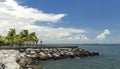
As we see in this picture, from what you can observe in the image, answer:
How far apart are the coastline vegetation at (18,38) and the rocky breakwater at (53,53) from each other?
22.7 m

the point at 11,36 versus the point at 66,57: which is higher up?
the point at 11,36

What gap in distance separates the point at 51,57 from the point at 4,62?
45750 mm

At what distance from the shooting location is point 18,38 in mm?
121438

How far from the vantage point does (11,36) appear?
12156cm

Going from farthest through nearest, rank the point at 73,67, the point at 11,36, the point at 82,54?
the point at 11,36 < the point at 82,54 < the point at 73,67

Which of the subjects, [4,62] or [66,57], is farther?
[66,57]

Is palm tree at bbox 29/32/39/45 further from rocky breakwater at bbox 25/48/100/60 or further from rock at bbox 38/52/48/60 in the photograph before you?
rock at bbox 38/52/48/60

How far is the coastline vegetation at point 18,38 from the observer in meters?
119

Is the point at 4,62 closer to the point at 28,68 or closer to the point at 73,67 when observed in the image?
the point at 28,68

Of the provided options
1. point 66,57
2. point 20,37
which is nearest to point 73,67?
point 66,57

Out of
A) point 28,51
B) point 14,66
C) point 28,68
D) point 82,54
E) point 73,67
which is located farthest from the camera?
point 82,54

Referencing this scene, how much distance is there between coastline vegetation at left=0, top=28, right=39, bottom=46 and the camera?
119 m

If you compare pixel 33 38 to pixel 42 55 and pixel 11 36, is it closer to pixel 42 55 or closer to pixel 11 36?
pixel 11 36

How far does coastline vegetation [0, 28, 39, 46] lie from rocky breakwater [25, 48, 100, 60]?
22.7 meters
